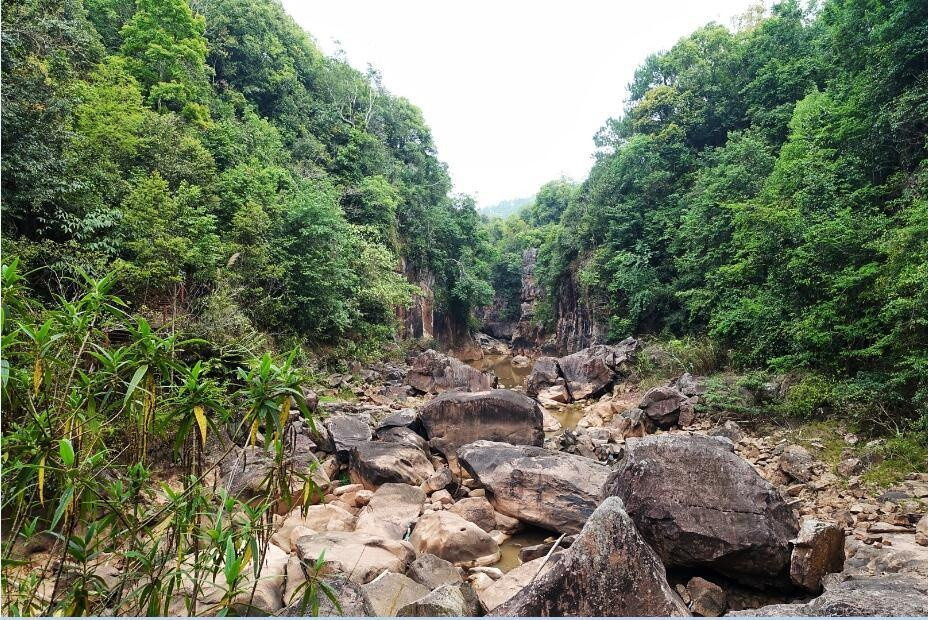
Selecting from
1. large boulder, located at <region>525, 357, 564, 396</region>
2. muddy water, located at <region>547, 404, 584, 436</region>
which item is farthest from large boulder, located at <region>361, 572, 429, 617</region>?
large boulder, located at <region>525, 357, 564, 396</region>

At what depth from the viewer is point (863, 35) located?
9305mm

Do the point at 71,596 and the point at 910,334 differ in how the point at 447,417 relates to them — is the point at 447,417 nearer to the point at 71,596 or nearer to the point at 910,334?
the point at 71,596

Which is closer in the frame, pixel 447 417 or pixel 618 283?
pixel 447 417

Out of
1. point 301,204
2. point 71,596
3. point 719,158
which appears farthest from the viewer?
point 719,158

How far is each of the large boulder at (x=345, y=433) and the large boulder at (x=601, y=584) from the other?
15.4 ft

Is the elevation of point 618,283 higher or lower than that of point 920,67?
lower

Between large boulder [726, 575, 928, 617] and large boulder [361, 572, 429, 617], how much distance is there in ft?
7.73

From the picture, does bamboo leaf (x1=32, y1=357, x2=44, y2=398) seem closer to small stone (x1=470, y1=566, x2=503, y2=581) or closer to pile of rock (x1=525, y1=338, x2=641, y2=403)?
small stone (x1=470, y1=566, x2=503, y2=581)

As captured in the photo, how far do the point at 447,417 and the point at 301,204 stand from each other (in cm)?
731

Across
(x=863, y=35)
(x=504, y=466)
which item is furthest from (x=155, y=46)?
(x=863, y=35)

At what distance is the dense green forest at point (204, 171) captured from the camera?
616cm

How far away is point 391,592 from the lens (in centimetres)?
349

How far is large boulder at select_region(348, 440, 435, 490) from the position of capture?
6.40m

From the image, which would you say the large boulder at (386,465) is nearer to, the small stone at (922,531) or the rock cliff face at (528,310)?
the small stone at (922,531)
